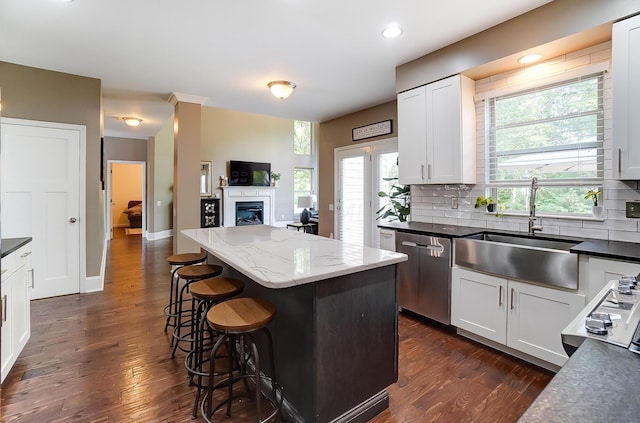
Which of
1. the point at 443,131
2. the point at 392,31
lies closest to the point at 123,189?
the point at 392,31

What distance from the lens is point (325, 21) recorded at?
8.68 ft

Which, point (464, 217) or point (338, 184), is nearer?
point (464, 217)

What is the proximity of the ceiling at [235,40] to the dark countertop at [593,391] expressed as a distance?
2.52 m

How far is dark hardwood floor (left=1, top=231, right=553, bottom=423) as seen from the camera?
1.85 m

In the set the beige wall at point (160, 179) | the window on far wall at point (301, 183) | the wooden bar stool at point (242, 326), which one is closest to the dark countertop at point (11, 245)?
the wooden bar stool at point (242, 326)

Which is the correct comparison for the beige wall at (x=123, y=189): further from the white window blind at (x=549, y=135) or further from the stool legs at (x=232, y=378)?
the white window blind at (x=549, y=135)

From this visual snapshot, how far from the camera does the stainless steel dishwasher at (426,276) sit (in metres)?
2.84

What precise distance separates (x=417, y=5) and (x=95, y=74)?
376 cm

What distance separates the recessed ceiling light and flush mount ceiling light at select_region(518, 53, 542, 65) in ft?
3.43

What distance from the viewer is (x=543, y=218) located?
274cm

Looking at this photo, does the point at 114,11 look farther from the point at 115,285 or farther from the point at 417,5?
the point at 115,285

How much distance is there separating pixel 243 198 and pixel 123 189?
16.6 ft

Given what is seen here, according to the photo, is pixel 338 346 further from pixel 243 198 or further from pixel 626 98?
pixel 243 198

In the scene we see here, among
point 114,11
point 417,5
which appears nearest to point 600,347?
point 417,5
